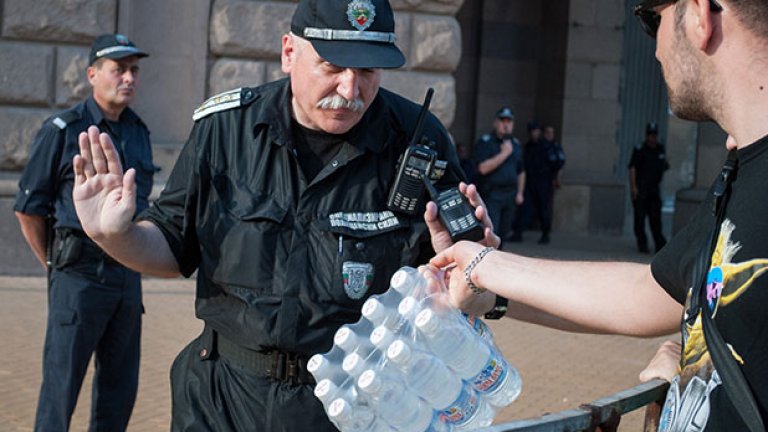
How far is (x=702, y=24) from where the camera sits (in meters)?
2.26

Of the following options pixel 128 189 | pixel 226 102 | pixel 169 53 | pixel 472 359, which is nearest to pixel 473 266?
pixel 472 359

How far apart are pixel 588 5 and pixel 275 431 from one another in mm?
15908

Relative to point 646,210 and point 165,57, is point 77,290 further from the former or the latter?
point 646,210

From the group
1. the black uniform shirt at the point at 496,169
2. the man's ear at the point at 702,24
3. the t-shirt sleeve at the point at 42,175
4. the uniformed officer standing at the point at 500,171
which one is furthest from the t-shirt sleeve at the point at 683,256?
the black uniform shirt at the point at 496,169

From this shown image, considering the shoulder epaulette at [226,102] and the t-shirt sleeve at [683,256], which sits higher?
the shoulder epaulette at [226,102]

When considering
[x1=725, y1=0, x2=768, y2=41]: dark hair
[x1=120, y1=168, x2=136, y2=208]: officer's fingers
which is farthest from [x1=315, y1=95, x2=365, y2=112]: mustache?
[x1=725, y1=0, x2=768, y2=41]: dark hair

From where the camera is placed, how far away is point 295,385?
360 centimetres

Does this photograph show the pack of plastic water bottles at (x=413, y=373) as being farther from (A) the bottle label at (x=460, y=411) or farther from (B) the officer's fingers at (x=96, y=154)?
(B) the officer's fingers at (x=96, y=154)

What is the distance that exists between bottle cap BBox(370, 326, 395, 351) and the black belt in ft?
2.01

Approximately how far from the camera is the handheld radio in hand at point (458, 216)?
3.47 m

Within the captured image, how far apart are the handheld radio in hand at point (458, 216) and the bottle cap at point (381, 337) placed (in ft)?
1.78

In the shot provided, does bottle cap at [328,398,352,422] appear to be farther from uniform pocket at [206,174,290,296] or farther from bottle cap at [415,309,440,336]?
uniform pocket at [206,174,290,296]

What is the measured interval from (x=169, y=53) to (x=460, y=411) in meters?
8.78

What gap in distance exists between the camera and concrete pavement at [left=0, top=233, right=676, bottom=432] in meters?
7.12
